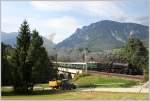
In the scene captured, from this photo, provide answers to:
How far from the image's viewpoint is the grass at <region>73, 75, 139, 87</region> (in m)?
8.71

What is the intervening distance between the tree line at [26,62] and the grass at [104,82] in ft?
2.17

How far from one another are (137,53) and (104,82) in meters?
0.90

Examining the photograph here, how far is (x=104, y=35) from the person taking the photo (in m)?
8.77

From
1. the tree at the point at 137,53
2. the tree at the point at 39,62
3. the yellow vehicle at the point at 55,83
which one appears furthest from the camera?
the yellow vehicle at the point at 55,83

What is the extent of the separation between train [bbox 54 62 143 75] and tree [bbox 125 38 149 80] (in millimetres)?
136

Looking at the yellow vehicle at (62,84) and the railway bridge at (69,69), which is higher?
the railway bridge at (69,69)

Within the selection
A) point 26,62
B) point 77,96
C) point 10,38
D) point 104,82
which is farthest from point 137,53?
point 10,38

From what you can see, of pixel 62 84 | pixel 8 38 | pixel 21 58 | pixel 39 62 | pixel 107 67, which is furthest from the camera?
pixel 107 67

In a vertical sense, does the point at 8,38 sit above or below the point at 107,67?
above

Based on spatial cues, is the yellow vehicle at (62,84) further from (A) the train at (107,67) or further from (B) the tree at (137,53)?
(B) the tree at (137,53)

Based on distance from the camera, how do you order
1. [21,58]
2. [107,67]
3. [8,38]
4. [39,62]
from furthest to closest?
[107,67] → [39,62] → [21,58] → [8,38]

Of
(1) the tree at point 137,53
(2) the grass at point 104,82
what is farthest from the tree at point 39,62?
(1) the tree at point 137,53

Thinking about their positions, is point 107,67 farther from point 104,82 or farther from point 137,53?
point 137,53

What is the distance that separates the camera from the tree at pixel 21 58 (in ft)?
27.9
